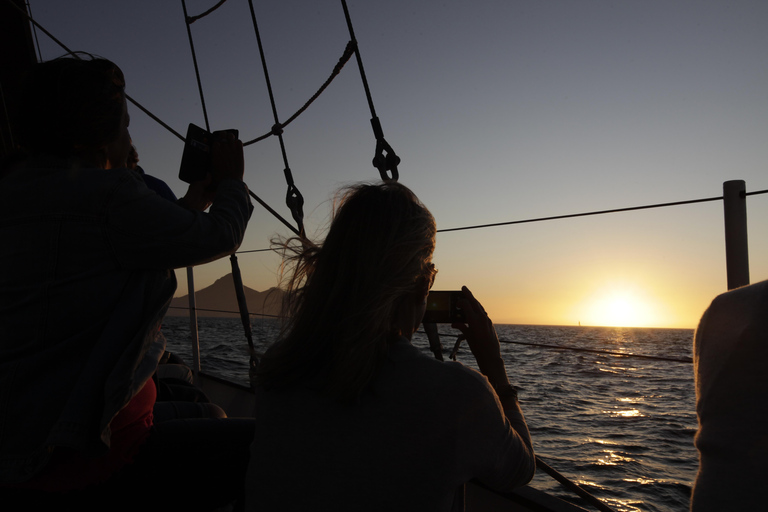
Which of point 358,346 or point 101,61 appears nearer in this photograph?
point 358,346

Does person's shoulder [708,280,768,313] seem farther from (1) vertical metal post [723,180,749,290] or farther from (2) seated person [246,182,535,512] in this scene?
(1) vertical metal post [723,180,749,290]

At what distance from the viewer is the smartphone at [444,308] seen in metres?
1.07

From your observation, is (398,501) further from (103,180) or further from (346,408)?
(103,180)

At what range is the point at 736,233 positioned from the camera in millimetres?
1274

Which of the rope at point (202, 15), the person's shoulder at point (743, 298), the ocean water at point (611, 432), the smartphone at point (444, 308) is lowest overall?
the ocean water at point (611, 432)

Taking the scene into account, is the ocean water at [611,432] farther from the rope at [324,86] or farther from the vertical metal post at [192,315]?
the rope at [324,86]

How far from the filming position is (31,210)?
82 cm

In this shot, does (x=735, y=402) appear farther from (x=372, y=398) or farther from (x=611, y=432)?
(x=611, y=432)

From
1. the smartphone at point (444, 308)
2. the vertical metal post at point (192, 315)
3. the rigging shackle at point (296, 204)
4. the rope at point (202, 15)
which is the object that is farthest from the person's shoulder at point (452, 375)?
the rope at point (202, 15)

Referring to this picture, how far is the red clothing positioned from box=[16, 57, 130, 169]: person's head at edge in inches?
17.8

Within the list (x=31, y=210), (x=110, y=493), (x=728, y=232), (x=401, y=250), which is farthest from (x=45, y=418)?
(x=728, y=232)

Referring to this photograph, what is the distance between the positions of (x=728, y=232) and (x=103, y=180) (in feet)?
4.66

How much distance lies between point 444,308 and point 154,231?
1.96 feet

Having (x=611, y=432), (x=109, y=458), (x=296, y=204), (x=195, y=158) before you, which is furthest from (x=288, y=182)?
(x=611, y=432)
